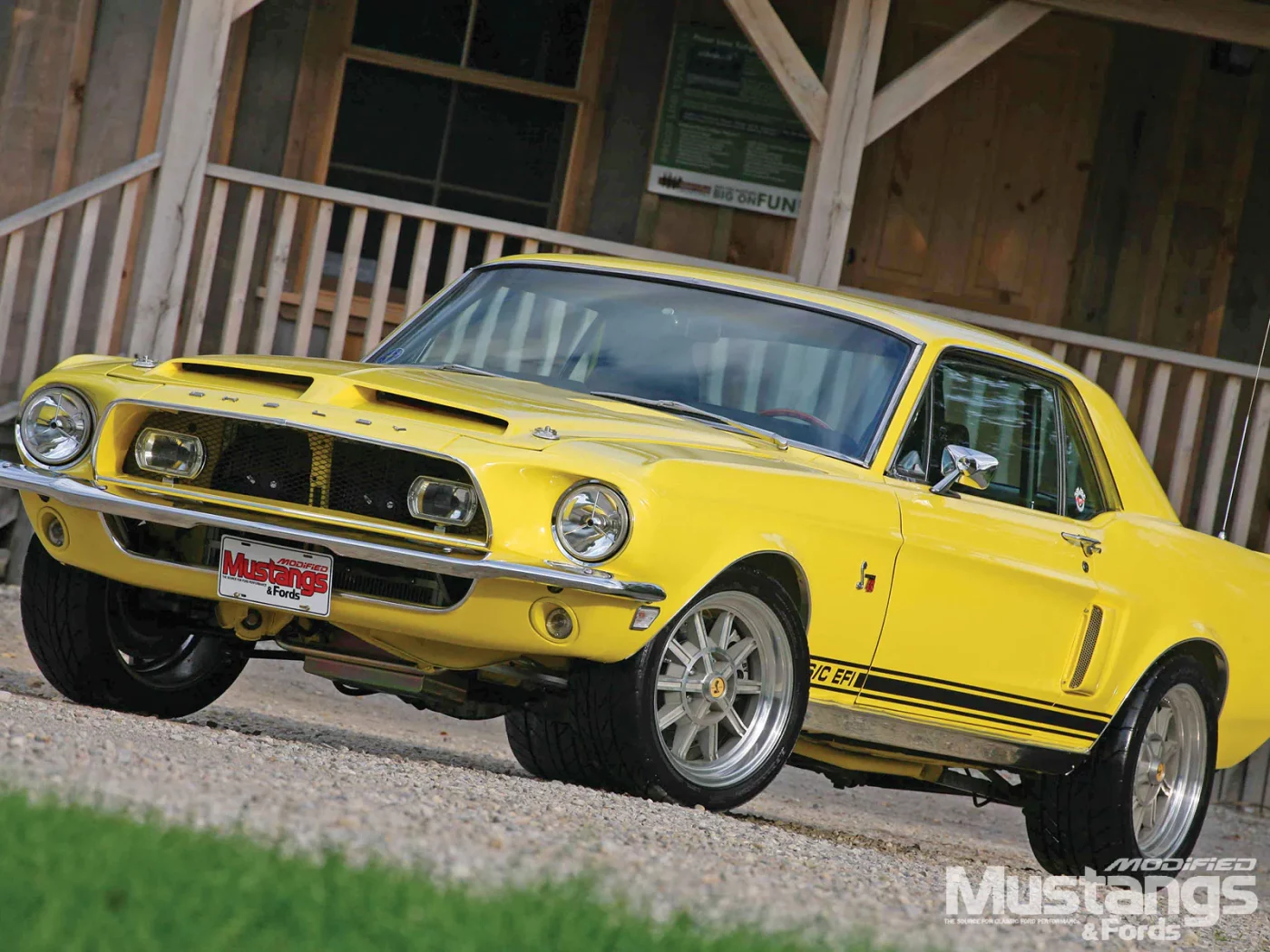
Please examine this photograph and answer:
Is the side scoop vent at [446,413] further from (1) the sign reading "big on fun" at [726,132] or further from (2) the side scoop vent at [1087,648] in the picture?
(1) the sign reading "big on fun" at [726,132]

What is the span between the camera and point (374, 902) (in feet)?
10.5

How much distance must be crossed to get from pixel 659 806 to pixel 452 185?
8.12 meters

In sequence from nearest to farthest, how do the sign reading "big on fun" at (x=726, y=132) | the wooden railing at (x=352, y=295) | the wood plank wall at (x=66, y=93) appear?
the wooden railing at (x=352, y=295)
the wood plank wall at (x=66, y=93)
the sign reading "big on fun" at (x=726, y=132)

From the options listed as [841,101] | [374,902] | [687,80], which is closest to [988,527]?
[374,902]

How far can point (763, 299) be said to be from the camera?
620cm

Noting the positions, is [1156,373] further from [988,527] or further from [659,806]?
[659,806]

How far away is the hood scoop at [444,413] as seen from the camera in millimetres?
4977

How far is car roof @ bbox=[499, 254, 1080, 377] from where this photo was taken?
6128mm

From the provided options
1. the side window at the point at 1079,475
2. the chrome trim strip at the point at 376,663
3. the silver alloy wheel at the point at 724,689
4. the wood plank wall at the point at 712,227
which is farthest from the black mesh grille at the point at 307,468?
the wood plank wall at the point at 712,227

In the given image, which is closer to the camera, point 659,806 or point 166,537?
point 659,806

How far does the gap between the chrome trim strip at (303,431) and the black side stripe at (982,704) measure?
146 centimetres

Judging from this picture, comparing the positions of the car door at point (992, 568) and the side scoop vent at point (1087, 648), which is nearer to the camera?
the car door at point (992, 568)

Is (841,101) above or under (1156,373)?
above

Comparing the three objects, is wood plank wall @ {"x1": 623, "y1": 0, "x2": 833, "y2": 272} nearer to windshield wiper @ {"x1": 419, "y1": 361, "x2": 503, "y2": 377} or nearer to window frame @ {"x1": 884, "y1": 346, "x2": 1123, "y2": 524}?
window frame @ {"x1": 884, "y1": 346, "x2": 1123, "y2": 524}
